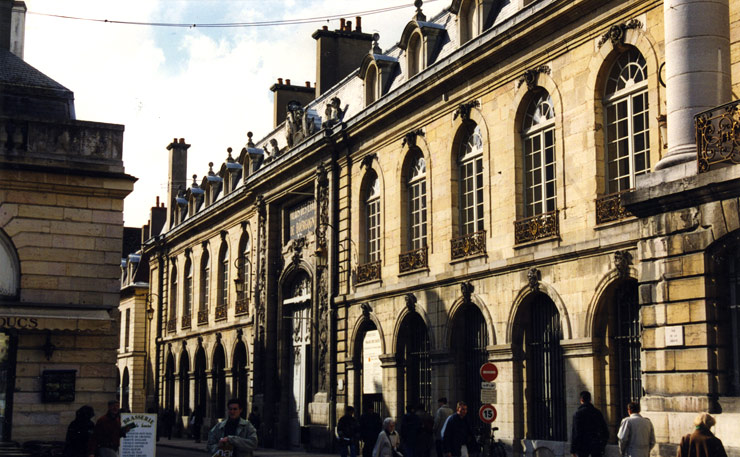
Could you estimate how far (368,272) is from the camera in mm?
28516

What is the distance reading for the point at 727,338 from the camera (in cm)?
1466

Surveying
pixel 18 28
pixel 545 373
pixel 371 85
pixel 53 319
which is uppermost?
pixel 18 28

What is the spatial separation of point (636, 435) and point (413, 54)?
14419 millimetres

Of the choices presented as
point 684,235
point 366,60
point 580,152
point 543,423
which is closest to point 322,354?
point 366,60

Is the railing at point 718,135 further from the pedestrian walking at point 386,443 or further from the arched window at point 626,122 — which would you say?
the pedestrian walking at point 386,443

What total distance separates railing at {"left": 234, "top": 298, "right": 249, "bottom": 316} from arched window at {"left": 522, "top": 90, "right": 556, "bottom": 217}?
17.7 m

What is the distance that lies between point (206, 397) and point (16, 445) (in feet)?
75.8

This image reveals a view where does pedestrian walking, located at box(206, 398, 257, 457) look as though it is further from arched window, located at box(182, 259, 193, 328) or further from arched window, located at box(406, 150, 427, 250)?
arched window, located at box(182, 259, 193, 328)

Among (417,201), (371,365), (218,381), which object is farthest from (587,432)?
(218,381)

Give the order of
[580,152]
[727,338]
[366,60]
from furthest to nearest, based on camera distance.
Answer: [366,60] < [580,152] < [727,338]

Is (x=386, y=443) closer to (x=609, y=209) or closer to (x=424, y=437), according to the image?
(x=424, y=437)

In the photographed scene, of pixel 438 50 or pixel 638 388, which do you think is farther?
→ pixel 438 50

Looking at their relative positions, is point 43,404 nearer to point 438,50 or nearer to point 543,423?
point 543,423

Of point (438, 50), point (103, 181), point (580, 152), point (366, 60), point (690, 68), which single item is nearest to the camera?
point (690, 68)
